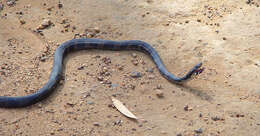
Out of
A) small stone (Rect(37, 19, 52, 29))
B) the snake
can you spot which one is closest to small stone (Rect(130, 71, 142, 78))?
the snake

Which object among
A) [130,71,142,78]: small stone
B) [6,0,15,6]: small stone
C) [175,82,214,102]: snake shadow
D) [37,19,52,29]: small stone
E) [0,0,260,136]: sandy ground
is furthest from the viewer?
[6,0,15,6]: small stone

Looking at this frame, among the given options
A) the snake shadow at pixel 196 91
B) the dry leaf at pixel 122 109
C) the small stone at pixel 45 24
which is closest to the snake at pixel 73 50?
the snake shadow at pixel 196 91

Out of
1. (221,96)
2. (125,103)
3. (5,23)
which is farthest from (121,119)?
(5,23)

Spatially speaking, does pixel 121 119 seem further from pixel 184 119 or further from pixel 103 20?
pixel 103 20

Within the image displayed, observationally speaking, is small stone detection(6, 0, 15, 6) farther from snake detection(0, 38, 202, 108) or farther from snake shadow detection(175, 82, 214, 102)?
snake shadow detection(175, 82, 214, 102)

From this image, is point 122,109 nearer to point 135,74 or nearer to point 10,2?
point 135,74

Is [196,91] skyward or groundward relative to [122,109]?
skyward

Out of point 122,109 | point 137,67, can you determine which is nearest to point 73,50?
point 137,67
